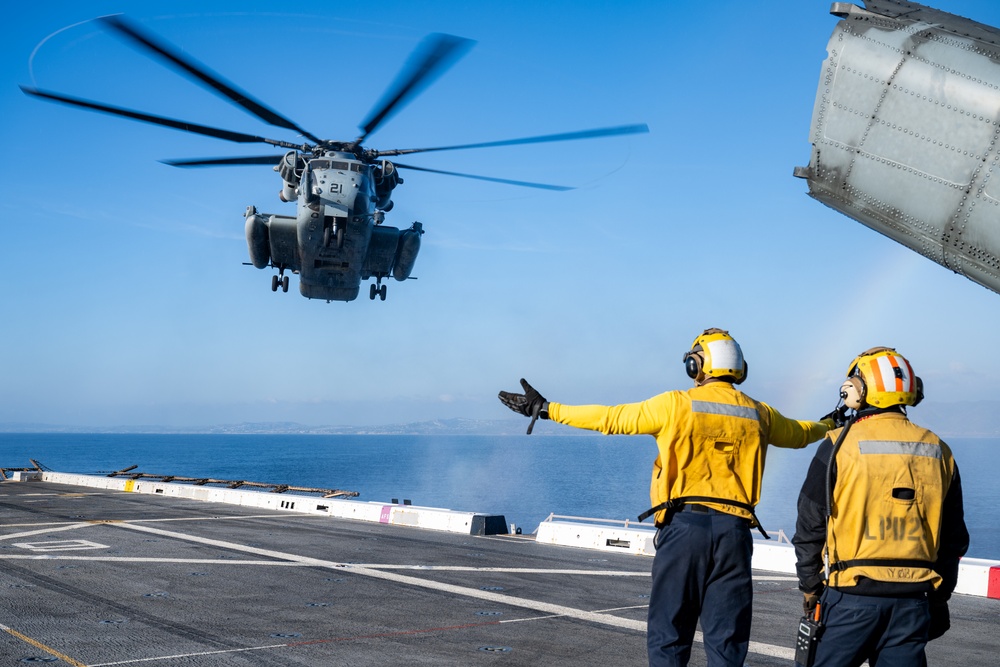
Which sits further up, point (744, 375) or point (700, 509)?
point (744, 375)

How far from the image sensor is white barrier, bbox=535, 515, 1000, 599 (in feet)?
38.5

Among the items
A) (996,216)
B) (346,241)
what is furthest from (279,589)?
(346,241)

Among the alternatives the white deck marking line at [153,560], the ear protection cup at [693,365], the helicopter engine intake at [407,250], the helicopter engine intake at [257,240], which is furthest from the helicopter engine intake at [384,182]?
the ear protection cup at [693,365]

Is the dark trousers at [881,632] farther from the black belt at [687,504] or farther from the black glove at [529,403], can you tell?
the black glove at [529,403]

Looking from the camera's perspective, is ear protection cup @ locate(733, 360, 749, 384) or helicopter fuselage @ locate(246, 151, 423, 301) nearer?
ear protection cup @ locate(733, 360, 749, 384)

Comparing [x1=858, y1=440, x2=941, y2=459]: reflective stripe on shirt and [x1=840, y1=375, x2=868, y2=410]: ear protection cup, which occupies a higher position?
[x1=840, y1=375, x2=868, y2=410]: ear protection cup

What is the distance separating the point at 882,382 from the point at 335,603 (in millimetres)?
7061

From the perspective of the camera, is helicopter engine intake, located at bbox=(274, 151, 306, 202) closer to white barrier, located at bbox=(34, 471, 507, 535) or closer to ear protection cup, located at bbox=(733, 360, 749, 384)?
white barrier, located at bbox=(34, 471, 507, 535)

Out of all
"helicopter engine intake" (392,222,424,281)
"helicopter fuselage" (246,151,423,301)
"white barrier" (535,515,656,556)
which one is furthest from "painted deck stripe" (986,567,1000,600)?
"helicopter engine intake" (392,222,424,281)

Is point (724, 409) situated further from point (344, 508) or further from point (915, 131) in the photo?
point (344, 508)

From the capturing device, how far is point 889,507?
14.5 ft

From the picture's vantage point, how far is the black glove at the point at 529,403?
17.3 feet

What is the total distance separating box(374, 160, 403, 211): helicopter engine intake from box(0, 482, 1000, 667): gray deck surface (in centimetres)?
1238

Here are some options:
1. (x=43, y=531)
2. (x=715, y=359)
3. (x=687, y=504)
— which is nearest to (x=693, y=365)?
(x=715, y=359)
